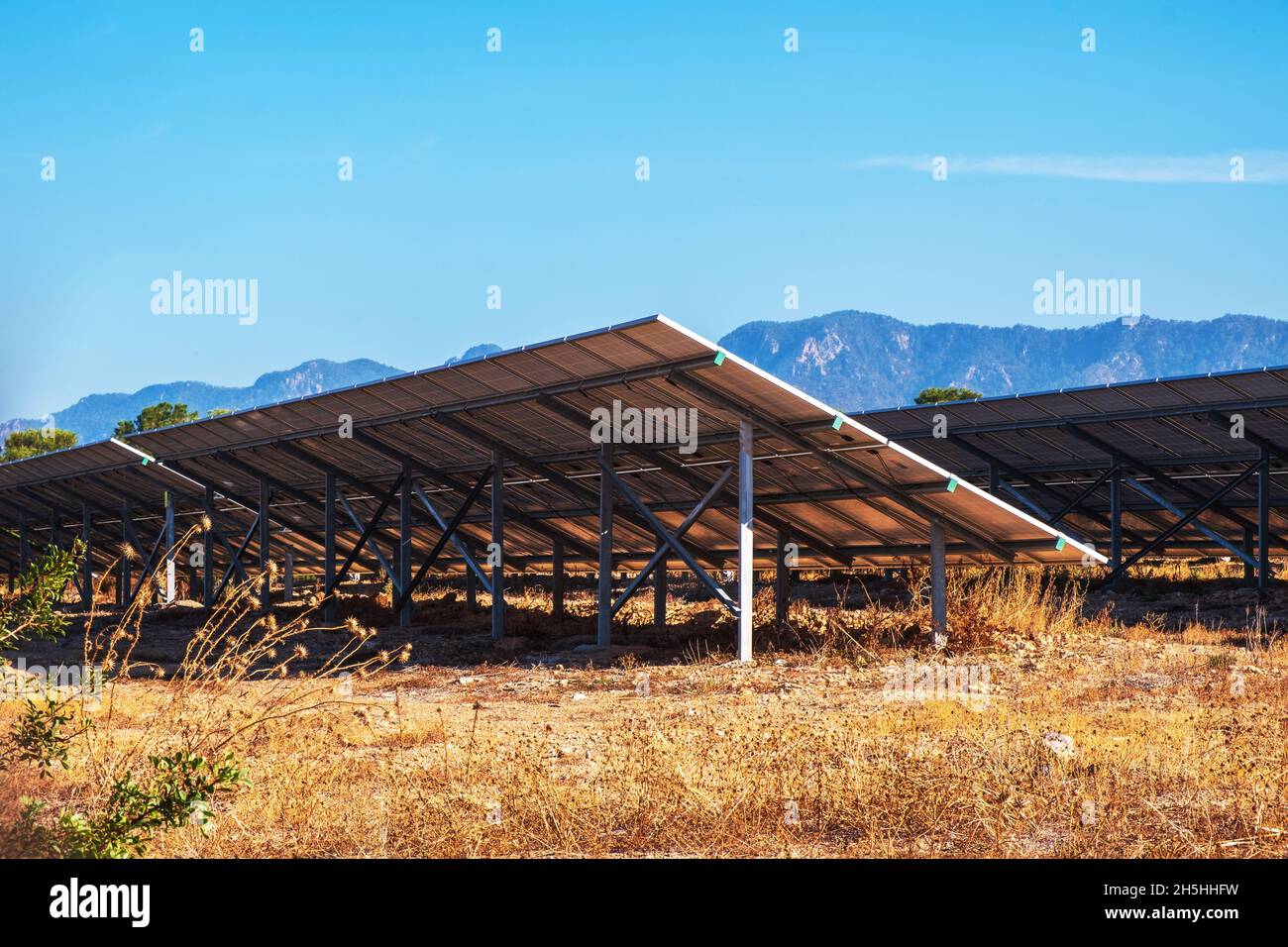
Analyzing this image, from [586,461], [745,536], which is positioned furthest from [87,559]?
[745,536]

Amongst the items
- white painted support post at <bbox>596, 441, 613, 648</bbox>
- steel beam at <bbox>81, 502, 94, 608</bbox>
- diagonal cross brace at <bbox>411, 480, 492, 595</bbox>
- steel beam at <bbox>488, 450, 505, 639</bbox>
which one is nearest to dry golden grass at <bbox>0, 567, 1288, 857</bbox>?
white painted support post at <bbox>596, 441, 613, 648</bbox>

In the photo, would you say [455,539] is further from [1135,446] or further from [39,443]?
[39,443]

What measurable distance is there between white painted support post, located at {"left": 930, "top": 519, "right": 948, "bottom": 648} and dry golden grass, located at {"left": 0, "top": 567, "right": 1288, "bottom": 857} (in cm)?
264

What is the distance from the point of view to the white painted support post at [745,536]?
63.2ft

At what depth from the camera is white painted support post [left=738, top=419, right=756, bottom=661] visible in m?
19.3

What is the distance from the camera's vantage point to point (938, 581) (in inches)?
806

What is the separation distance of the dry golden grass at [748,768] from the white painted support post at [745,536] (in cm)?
215

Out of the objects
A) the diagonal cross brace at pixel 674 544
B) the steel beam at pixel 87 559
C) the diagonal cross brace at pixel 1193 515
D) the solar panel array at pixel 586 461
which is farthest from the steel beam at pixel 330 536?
the diagonal cross brace at pixel 1193 515

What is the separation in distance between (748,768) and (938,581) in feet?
38.0

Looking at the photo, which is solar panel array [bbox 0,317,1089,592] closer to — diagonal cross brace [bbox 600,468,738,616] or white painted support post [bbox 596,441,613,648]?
white painted support post [bbox 596,441,613,648]

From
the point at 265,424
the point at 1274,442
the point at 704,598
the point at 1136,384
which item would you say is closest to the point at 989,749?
the point at 1136,384

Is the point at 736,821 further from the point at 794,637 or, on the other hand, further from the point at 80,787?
the point at 794,637
